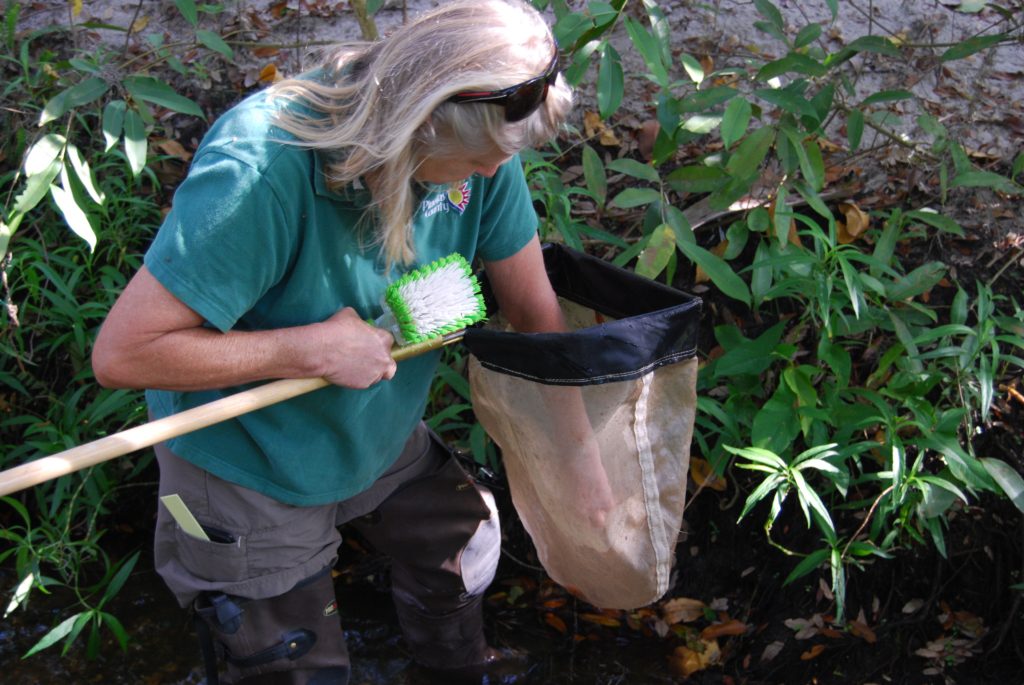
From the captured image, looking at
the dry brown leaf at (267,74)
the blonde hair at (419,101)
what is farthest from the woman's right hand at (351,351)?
the dry brown leaf at (267,74)

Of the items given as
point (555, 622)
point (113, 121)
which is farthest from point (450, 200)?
point (555, 622)

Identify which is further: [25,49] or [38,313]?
→ [25,49]

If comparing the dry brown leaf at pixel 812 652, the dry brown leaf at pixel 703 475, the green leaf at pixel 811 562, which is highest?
the green leaf at pixel 811 562

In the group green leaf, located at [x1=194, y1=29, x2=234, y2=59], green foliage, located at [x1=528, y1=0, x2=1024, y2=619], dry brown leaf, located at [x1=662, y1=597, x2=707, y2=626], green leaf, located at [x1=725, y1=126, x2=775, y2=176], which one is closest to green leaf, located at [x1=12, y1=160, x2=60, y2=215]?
green leaf, located at [x1=194, y1=29, x2=234, y2=59]

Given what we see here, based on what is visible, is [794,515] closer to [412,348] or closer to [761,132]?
[761,132]

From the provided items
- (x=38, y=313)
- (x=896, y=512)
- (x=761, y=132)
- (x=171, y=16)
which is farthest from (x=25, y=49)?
(x=896, y=512)

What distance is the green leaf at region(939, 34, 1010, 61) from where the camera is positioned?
2438mm

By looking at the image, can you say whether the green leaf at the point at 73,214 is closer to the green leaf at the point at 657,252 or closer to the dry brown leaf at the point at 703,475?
the green leaf at the point at 657,252

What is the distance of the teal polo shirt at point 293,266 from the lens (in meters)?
1.44

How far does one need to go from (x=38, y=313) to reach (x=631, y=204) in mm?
1729

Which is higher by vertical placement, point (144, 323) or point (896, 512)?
point (144, 323)

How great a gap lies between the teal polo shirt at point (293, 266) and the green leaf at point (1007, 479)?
1.25m

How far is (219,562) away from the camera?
179 cm

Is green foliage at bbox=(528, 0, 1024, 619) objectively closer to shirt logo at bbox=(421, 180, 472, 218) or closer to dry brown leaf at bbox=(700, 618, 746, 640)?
dry brown leaf at bbox=(700, 618, 746, 640)
